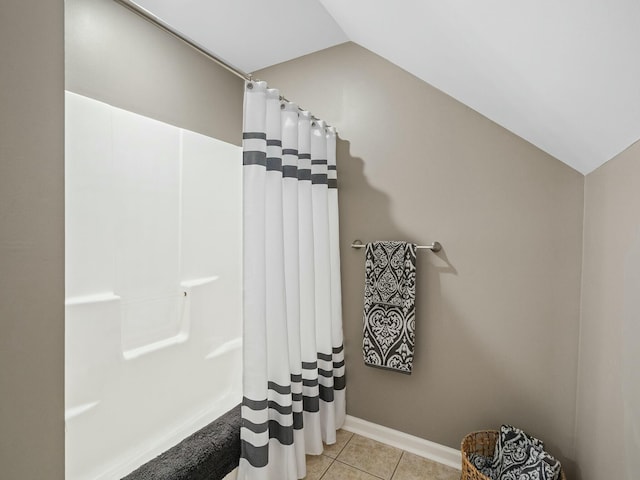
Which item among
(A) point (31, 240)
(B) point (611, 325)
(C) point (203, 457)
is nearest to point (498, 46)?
(B) point (611, 325)

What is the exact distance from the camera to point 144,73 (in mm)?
1783

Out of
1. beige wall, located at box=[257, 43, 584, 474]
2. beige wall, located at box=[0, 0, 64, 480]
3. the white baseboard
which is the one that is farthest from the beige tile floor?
beige wall, located at box=[0, 0, 64, 480]

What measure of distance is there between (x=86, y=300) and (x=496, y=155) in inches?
83.5

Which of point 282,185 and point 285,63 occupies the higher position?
point 285,63

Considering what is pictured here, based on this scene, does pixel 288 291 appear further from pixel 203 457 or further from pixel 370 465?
pixel 370 465

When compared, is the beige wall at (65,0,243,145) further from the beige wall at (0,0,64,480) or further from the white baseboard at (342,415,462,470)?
the white baseboard at (342,415,462,470)

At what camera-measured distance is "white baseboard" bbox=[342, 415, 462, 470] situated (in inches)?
71.3

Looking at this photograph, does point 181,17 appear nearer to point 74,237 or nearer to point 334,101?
point 334,101

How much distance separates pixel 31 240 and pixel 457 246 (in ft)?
5.63

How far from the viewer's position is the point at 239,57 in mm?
2203

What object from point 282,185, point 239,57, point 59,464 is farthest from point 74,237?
point 239,57

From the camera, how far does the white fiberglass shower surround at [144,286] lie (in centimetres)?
160

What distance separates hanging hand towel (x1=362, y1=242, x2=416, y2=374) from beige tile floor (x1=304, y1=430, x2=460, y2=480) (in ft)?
1.63

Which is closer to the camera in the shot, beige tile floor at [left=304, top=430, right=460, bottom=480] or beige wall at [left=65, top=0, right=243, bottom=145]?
beige wall at [left=65, top=0, right=243, bottom=145]
